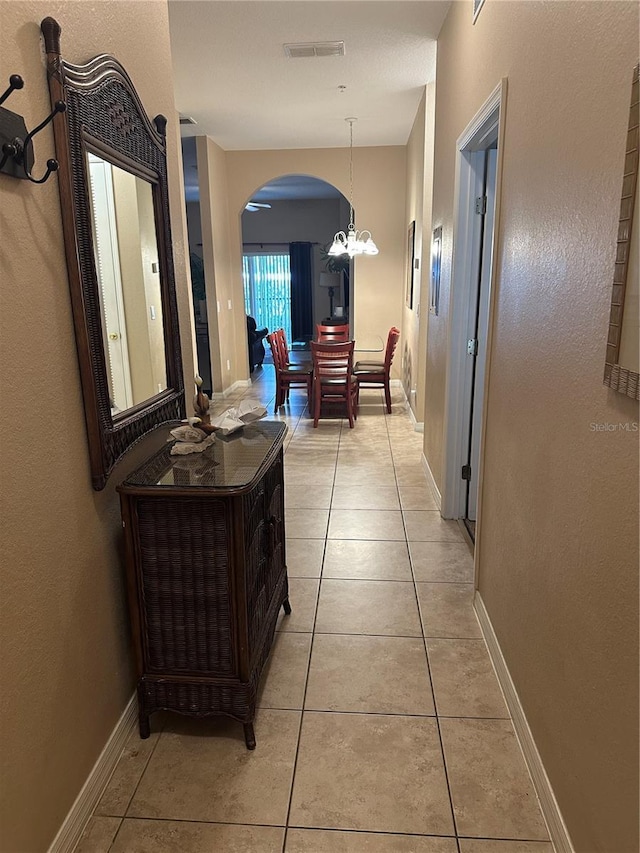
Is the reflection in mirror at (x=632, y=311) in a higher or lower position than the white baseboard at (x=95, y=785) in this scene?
higher

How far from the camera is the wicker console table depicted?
5.41ft

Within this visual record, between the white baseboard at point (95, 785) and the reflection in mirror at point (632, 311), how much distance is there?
5.77 feet

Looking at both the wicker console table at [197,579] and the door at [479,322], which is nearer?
the wicker console table at [197,579]

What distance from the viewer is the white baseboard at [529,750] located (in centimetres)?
144

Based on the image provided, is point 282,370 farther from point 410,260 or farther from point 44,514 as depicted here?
point 44,514

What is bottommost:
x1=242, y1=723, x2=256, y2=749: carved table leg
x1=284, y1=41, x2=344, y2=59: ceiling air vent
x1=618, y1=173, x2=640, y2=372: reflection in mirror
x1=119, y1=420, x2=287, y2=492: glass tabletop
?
x1=242, y1=723, x2=256, y2=749: carved table leg

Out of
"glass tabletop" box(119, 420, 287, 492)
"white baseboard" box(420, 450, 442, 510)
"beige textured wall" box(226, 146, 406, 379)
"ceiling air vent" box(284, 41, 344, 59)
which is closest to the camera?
"glass tabletop" box(119, 420, 287, 492)

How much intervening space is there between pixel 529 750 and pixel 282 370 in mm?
4834

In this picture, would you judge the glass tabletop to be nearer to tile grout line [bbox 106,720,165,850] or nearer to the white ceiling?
tile grout line [bbox 106,720,165,850]

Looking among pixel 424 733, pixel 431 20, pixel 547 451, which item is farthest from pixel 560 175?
pixel 431 20

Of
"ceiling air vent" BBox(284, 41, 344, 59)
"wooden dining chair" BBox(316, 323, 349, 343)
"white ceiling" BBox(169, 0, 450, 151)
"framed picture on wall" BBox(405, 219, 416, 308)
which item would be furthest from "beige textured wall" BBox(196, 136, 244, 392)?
"ceiling air vent" BBox(284, 41, 344, 59)

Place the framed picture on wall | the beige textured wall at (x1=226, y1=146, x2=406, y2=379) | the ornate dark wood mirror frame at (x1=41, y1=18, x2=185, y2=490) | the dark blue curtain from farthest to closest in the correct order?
1. the dark blue curtain
2. the beige textured wall at (x1=226, y1=146, x2=406, y2=379)
3. the framed picture on wall
4. the ornate dark wood mirror frame at (x1=41, y1=18, x2=185, y2=490)

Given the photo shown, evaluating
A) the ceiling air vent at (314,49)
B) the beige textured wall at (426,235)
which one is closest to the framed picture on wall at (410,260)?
the beige textured wall at (426,235)

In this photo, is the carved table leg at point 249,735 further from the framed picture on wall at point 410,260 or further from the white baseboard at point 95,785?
Result: the framed picture on wall at point 410,260
